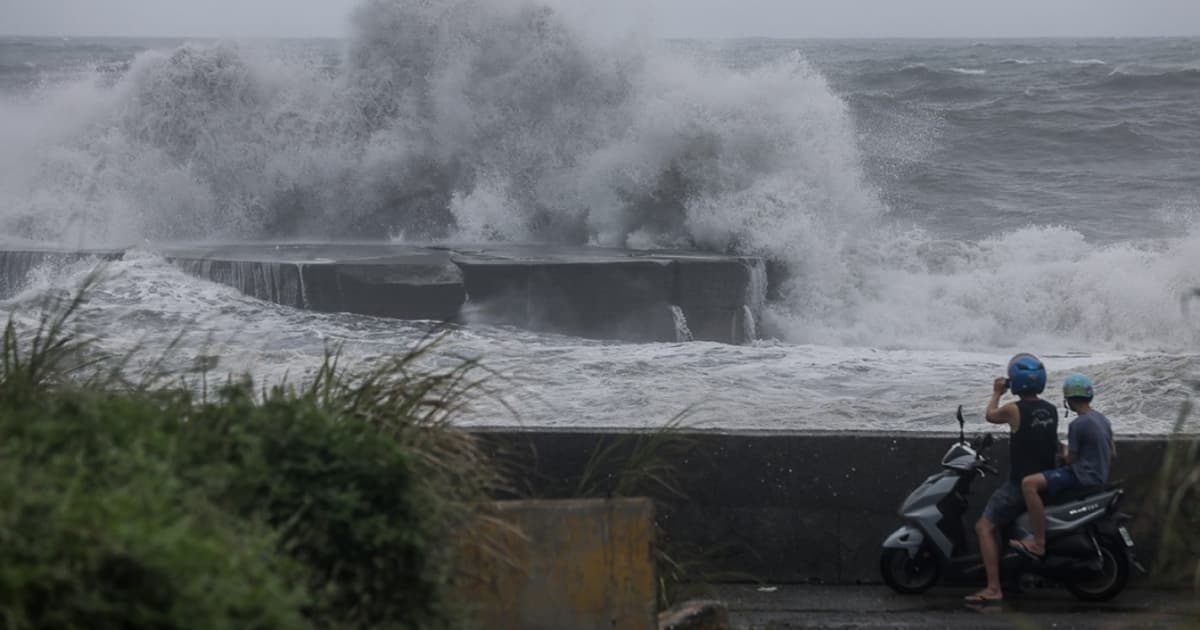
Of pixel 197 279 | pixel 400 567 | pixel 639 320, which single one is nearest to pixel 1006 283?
pixel 639 320

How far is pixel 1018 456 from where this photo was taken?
22.0 ft

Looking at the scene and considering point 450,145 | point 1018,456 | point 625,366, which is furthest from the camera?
point 450,145

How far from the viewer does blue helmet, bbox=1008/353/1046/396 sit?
675 centimetres

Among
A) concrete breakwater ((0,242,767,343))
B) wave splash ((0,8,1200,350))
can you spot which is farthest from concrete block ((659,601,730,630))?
wave splash ((0,8,1200,350))

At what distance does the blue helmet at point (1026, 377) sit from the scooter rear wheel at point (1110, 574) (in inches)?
30.8

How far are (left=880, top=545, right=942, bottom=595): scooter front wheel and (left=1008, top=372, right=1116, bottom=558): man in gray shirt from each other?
43 centimetres

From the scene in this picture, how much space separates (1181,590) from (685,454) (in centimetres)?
245

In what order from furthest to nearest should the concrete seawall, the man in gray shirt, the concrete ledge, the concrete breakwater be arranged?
the concrete breakwater, the concrete seawall, the man in gray shirt, the concrete ledge

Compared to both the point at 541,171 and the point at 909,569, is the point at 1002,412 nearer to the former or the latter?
the point at 909,569

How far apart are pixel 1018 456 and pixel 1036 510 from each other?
0.31 metres

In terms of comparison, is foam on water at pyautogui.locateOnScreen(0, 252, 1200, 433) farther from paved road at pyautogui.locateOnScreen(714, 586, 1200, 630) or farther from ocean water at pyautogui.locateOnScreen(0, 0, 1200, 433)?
paved road at pyautogui.locateOnScreen(714, 586, 1200, 630)

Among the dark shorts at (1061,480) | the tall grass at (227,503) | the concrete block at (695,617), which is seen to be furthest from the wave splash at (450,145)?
the tall grass at (227,503)

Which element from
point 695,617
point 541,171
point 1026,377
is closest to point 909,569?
point 1026,377

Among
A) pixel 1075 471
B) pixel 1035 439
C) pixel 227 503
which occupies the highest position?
pixel 227 503
